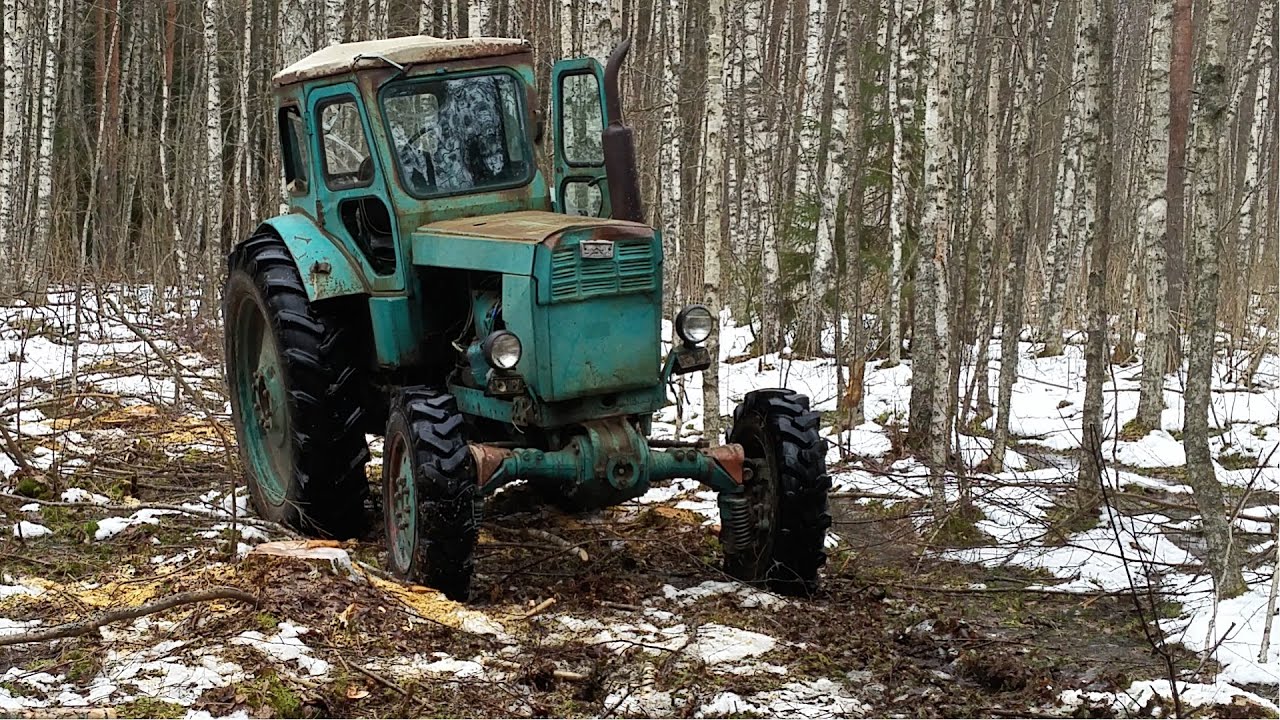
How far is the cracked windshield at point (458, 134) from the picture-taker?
6441 millimetres

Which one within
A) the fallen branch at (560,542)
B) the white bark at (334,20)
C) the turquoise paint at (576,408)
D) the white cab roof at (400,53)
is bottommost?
the fallen branch at (560,542)

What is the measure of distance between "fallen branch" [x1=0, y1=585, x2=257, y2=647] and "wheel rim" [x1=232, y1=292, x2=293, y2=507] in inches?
81.1

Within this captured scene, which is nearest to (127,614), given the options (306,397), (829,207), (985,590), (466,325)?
(306,397)

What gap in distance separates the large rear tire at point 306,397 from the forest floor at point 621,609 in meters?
0.22

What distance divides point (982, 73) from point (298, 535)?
6.84m

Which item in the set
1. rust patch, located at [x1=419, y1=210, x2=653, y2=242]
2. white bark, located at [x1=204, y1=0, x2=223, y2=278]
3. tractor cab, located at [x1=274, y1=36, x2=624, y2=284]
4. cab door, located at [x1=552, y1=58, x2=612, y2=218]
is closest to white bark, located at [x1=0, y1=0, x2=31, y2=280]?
white bark, located at [x1=204, y1=0, x2=223, y2=278]

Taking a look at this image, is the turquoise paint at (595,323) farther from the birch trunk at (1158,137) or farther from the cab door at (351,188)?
the birch trunk at (1158,137)

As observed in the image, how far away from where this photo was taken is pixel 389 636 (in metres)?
4.92

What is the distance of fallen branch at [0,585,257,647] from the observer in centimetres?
452

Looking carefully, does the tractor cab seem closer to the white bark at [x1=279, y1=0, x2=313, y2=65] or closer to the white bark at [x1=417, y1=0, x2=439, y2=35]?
the white bark at [x1=279, y1=0, x2=313, y2=65]

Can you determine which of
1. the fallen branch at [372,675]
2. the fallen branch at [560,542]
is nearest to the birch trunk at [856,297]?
the fallen branch at [560,542]

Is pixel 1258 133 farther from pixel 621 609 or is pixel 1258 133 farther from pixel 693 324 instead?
pixel 621 609

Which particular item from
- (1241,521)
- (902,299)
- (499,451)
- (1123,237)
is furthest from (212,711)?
(1123,237)

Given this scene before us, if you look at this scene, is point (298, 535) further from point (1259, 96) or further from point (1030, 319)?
point (1259, 96)
